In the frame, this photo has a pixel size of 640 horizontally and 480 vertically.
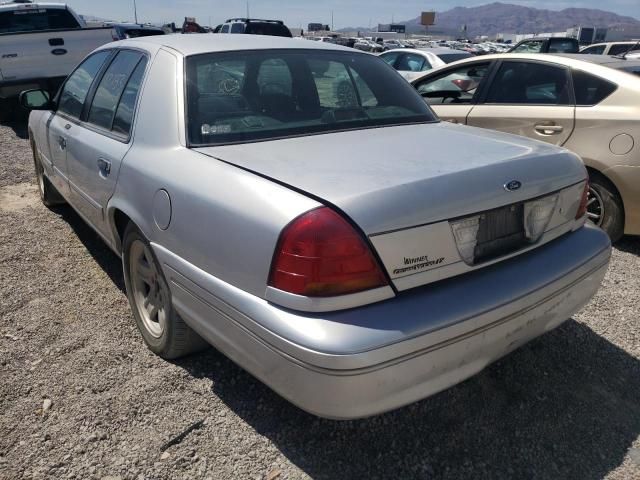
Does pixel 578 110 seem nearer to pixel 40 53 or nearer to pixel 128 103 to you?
pixel 128 103

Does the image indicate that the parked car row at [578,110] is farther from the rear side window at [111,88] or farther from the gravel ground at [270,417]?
the rear side window at [111,88]

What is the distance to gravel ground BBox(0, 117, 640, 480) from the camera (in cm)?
214

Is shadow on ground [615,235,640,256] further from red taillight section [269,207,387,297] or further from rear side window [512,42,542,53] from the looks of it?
rear side window [512,42,542,53]

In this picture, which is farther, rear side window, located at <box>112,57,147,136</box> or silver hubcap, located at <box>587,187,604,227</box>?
silver hubcap, located at <box>587,187,604,227</box>

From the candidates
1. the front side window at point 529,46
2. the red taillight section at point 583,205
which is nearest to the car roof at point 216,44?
the red taillight section at point 583,205

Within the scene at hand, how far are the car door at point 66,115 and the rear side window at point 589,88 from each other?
3.57m

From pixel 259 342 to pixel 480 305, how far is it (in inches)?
31.3

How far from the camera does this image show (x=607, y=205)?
4098 mm

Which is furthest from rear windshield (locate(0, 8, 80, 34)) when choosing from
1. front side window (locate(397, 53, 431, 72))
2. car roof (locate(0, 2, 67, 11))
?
front side window (locate(397, 53, 431, 72))

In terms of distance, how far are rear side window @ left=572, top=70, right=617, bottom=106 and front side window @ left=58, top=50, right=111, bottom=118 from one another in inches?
141

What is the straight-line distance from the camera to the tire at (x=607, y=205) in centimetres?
406

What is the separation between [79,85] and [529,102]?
11.9ft

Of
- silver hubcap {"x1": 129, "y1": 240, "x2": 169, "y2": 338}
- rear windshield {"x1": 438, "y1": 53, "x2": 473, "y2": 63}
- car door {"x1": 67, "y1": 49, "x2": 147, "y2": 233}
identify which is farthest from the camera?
rear windshield {"x1": 438, "y1": 53, "x2": 473, "y2": 63}

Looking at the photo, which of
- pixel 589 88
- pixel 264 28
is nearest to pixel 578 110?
pixel 589 88
